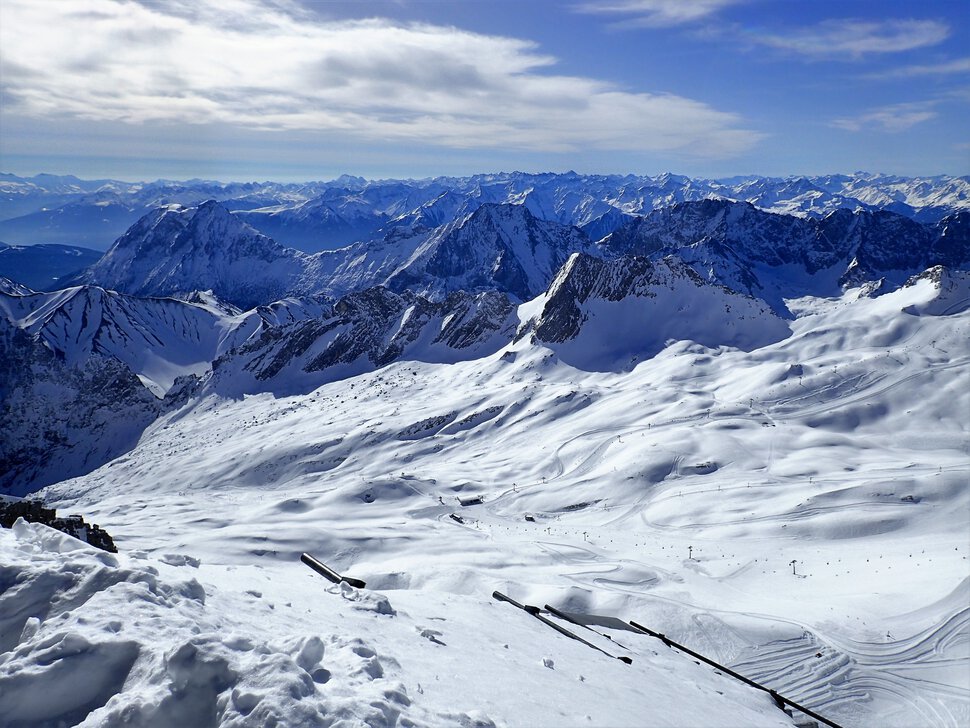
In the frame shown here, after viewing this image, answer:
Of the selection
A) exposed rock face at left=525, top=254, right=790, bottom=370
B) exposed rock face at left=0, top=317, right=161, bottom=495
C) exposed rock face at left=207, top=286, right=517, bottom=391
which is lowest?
exposed rock face at left=0, top=317, right=161, bottom=495

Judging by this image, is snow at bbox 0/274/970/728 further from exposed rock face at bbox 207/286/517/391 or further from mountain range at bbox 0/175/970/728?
exposed rock face at bbox 207/286/517/391

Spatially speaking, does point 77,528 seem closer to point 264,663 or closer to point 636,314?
point 264,663

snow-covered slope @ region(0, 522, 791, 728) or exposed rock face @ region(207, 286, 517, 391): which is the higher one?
snow-covered slope @ region(0, 522, 791, 728)

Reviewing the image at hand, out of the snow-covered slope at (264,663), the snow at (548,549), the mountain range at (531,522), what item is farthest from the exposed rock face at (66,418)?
the snow-covered slope at (264,663)

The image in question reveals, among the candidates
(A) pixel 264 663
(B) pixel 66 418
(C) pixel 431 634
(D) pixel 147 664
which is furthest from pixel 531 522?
(B) pixel 66 418

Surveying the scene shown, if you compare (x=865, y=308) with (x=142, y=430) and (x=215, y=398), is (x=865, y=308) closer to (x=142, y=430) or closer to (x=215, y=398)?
(x=215, y=398)

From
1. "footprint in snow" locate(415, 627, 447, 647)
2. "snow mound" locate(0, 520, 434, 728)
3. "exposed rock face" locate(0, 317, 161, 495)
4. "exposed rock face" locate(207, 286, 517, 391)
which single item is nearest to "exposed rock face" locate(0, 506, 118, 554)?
"snow mound" locate(0, 520, 434, 728)

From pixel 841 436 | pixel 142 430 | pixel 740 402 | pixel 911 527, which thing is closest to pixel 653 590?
pixel 911 527

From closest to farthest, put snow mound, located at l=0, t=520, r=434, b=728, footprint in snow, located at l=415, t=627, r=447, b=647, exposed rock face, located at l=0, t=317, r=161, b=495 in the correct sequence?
snow mound, located at l=0, t=520, r=434, b=728, footprint in snow, located at l=415, t=627, r=447, b=647, exposed rock face, located at l=0, t=317, r=161, b=495

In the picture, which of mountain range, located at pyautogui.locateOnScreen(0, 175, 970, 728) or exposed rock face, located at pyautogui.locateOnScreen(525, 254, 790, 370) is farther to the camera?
exposed rock face, located at pyautogui.locateOnScreen(525, 254, 790, 370)
